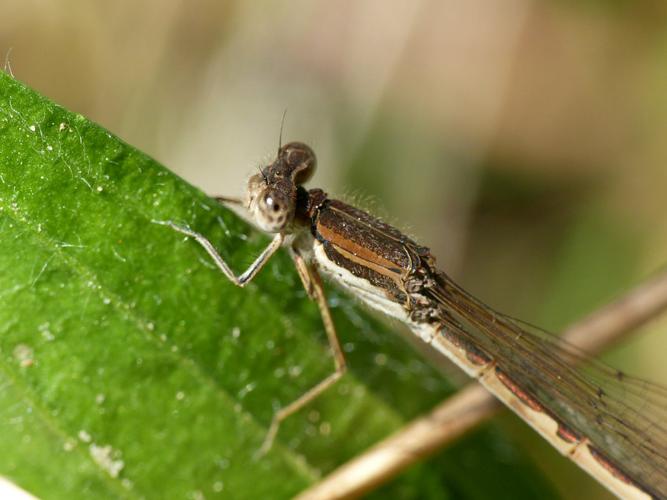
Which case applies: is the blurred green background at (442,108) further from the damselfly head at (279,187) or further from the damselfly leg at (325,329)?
the damselfly leg at (325,329)

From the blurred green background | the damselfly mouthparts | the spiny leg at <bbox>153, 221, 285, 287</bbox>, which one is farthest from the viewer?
the blurred green background

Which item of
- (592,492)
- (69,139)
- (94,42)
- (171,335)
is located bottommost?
(592,492)

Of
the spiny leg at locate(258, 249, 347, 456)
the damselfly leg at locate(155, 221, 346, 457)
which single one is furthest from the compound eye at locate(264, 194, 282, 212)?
the spiny leg at locate(258, 249, 347, 456)

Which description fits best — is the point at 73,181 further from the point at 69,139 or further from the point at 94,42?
the point at 94,42

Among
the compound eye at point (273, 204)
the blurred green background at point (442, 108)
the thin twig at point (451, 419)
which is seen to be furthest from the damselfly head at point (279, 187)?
the blurred green background at point (442, 108)

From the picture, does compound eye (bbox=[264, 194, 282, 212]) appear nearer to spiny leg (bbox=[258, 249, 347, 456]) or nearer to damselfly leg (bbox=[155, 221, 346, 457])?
damselfly leg (bbox=[155, 221, 346, 457])

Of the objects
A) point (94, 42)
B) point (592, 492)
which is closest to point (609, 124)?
point (592, 492)
